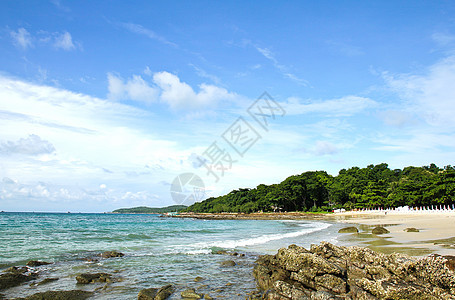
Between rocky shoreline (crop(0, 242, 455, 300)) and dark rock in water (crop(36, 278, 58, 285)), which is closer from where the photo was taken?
rocky shoreline (crop(0, 242, 455, 300))

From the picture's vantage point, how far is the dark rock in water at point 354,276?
6.86m

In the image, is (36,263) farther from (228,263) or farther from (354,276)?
(354,276)

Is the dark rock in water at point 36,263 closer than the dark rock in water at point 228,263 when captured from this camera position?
No

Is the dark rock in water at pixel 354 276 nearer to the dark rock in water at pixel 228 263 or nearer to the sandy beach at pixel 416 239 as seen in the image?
the dark rock in water at pixel 228 263

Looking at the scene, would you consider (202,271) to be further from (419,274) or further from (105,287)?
(419,274)

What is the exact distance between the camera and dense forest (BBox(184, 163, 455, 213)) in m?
56.1

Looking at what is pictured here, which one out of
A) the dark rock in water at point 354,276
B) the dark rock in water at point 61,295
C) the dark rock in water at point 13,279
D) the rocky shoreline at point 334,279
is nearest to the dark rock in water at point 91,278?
the rocky shoreline at point 334,279

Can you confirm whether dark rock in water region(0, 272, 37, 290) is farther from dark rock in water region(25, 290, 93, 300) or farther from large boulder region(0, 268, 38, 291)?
dark rock in water region(25, 290, 93, 300)

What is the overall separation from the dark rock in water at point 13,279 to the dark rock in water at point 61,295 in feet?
7.03

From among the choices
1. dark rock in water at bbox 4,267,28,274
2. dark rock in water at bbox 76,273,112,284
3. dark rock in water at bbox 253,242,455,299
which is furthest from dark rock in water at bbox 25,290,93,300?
dark rock in water at bbox 253,242,455,299

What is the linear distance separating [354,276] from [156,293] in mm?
5801

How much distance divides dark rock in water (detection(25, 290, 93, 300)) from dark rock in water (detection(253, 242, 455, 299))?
5335 mm

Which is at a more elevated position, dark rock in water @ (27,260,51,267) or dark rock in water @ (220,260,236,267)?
dark rock in water @ (27,260,51,267)

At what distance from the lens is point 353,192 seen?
260ft
